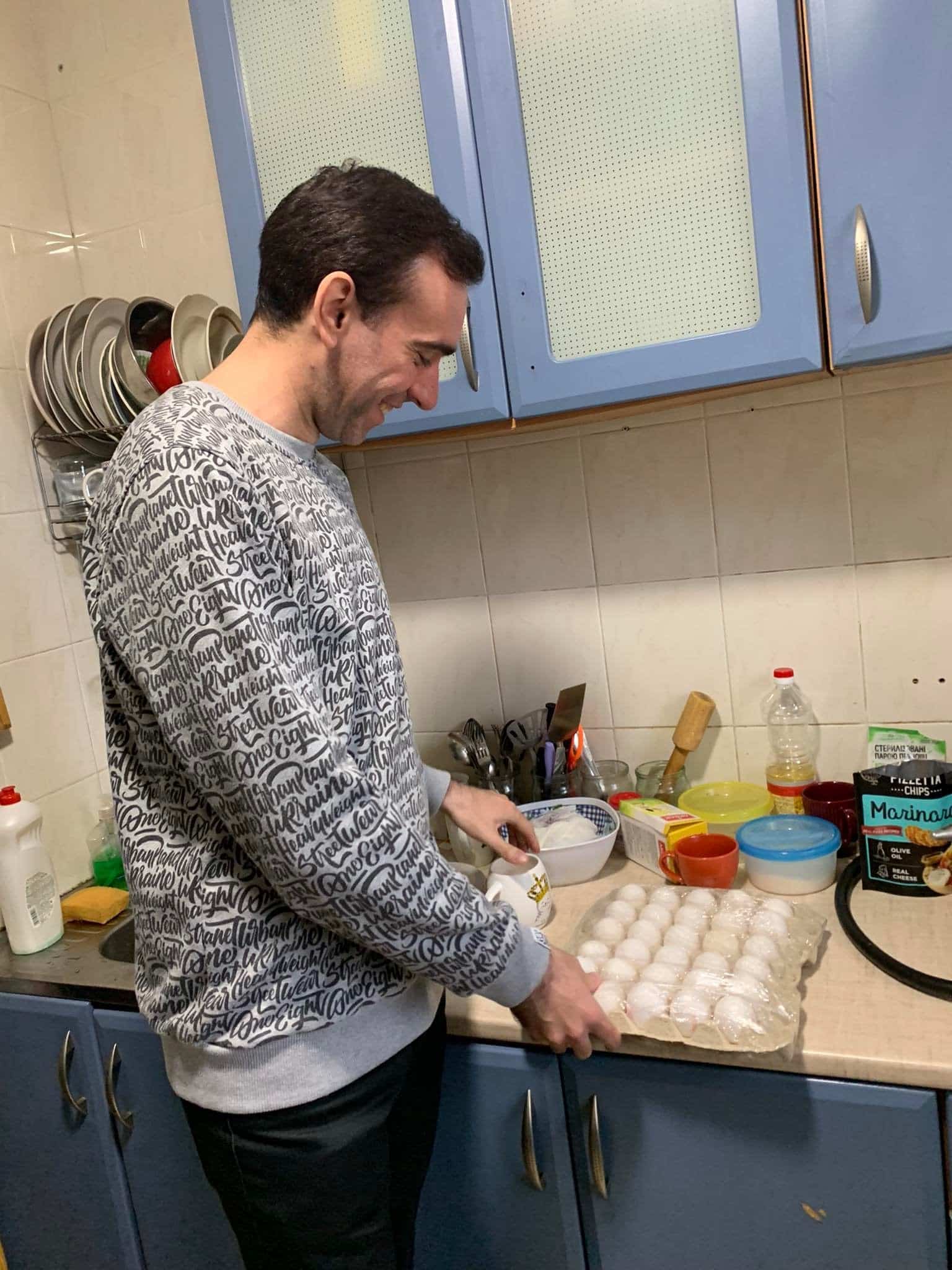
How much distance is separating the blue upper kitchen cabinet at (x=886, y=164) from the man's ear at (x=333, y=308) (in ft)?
1.88

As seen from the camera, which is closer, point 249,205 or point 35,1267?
point 249,205

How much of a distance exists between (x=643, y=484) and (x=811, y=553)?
29cm

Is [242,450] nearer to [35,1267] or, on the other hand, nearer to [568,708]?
[568,708]

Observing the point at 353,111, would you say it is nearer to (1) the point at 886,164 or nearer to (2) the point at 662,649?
(1) the point at 886,164

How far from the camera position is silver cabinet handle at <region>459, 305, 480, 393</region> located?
1.26 meters

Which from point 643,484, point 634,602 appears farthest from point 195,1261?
point 643,484

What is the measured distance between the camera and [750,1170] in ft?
3.42

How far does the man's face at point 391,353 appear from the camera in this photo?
91 cm

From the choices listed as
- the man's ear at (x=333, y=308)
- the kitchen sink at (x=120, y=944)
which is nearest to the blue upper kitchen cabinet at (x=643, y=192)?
the man's ear at (x=333, y=308)

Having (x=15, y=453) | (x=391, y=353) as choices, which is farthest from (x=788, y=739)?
(x=15, y=453)

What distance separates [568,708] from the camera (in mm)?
1581

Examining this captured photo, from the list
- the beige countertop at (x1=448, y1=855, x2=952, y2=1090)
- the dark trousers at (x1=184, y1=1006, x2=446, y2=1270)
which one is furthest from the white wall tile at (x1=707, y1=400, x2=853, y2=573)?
the dark trousers at (x1=184, y1=1006, x2=446, y2=1270)

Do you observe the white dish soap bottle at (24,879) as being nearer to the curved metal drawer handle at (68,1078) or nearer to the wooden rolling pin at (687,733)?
the curved metal drawer handle at (68,1078)

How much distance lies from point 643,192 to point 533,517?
612 mm
